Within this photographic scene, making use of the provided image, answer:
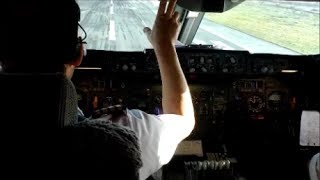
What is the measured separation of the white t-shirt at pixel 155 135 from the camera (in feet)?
4.26

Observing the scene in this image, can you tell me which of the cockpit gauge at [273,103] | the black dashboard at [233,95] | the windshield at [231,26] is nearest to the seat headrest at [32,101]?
the windshield at [231,26]

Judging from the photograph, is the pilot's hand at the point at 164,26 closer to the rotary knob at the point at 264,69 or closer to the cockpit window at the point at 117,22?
the cockpit window at the point at 117,22

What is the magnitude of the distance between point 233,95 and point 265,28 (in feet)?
2.61

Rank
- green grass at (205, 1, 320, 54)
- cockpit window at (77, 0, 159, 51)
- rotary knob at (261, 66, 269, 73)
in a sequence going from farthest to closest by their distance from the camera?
rotary knob at (261, 66, 269, 73)
green grass at (205, 1, 320, 54)
cockpit window at (77, 0, 159, 51)

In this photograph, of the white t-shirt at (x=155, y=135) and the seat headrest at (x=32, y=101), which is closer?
the seat headrest at (x=32, y=101)

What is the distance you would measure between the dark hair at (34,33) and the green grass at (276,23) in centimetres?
265

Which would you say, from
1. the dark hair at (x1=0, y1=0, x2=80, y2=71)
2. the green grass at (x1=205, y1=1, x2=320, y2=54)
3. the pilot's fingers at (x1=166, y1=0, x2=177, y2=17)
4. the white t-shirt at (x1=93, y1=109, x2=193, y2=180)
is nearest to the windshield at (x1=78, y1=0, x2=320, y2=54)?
the green grass at (x1=205, y1=1, x2=320, y2=54)

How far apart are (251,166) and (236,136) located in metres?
0.37

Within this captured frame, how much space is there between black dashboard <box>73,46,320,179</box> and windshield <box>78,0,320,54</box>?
293mm

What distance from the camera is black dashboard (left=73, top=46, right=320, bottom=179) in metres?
3.83

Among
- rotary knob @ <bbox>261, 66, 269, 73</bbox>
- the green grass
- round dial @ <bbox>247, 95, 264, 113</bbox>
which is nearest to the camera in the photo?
the green grass

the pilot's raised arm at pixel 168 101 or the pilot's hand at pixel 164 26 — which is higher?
the pilot's hand at pixel 164 26

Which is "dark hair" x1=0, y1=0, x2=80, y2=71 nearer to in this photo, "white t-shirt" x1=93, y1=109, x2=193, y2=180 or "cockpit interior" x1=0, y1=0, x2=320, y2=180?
"white t-shirt" x1=93, y1=109, x2=193, y2=180

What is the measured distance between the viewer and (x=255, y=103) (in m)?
4.21
